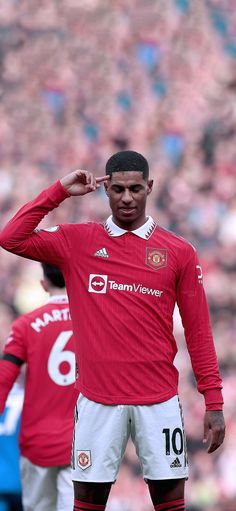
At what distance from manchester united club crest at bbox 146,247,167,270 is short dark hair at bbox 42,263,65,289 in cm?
136

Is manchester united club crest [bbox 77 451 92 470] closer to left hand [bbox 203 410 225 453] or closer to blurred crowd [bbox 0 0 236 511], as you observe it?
left hand [bbox 203 410 225 453]

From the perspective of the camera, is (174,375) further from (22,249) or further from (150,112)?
(150,112)

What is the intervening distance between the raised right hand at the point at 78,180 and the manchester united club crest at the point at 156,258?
363 mm

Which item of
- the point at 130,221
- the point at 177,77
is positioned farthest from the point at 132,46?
the point at 130,221

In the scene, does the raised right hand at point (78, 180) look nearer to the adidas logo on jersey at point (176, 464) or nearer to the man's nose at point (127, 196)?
the man's nose at point (127, 196)

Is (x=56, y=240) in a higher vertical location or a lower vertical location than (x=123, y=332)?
higher

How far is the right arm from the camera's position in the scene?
14.9ft

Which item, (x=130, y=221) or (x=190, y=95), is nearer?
(x=130, y=221)

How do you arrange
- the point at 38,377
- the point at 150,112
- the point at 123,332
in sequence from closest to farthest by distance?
the point at 123,332 < the point at 38,377 < the point at 150,112

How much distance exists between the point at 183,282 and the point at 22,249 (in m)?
0.70

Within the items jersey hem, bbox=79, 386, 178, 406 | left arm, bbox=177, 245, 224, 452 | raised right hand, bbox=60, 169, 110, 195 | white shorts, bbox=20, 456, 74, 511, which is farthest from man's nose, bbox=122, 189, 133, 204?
white shorts, bbox=20, 456, 74, 511

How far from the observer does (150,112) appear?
12469 mm

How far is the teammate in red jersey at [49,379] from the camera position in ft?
19.3

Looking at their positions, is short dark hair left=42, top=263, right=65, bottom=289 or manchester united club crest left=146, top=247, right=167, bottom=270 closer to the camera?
manchester united club crest left=146, top=247, right=167, bottom=270
